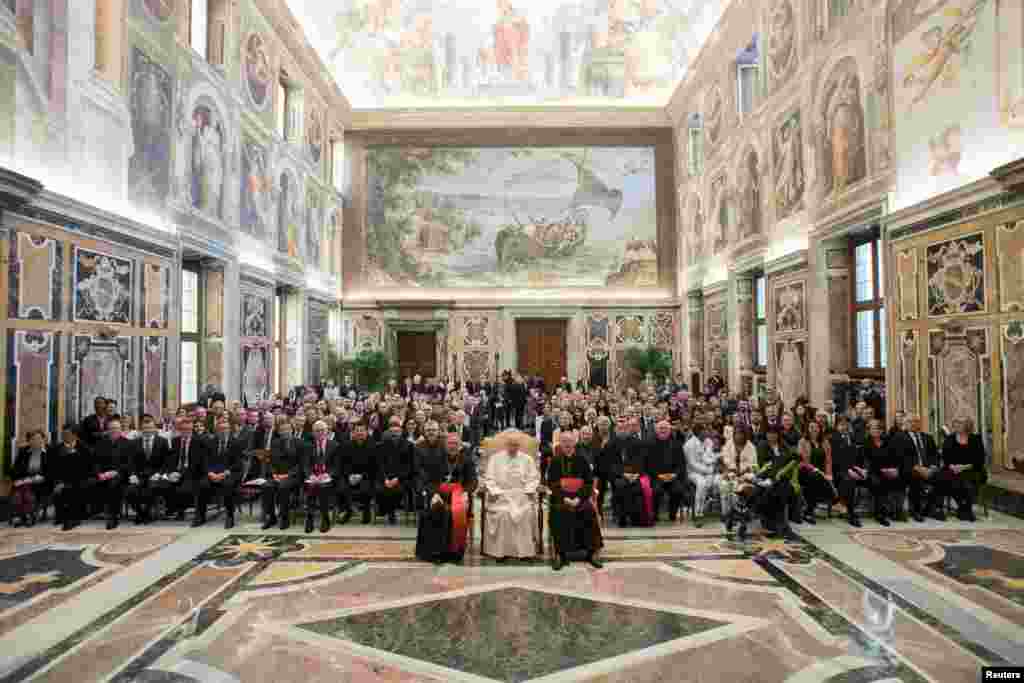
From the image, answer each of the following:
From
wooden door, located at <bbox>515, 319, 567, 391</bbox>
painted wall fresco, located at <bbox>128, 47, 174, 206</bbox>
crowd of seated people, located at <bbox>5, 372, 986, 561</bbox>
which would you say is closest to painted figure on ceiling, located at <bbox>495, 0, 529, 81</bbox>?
wooden door, located at <bbox>515, 319, 567, 391</bbox>

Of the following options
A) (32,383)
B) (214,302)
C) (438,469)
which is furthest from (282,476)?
(214,302)

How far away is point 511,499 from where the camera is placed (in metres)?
6.94

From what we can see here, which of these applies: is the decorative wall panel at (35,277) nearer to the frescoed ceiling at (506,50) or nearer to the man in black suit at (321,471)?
the man in black suit at (321,471)

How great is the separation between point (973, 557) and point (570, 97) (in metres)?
20.8

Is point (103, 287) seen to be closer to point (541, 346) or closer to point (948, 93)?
point (948, 93)

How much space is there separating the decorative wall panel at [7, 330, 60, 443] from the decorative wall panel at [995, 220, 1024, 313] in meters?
12.7

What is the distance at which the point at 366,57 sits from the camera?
71.1 feet

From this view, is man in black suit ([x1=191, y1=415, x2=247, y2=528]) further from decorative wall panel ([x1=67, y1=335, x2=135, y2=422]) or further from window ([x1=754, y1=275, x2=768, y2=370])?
window ([x1=754, y1=275, x2=768, y2=370])

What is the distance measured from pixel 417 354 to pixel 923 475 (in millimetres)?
18725

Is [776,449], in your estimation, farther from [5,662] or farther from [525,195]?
[525,195]

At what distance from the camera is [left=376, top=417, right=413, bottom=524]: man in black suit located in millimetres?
8211

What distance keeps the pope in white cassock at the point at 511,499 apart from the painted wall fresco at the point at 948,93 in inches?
281

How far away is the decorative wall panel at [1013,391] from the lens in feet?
24.7

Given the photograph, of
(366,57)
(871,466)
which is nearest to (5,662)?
(871,466)
